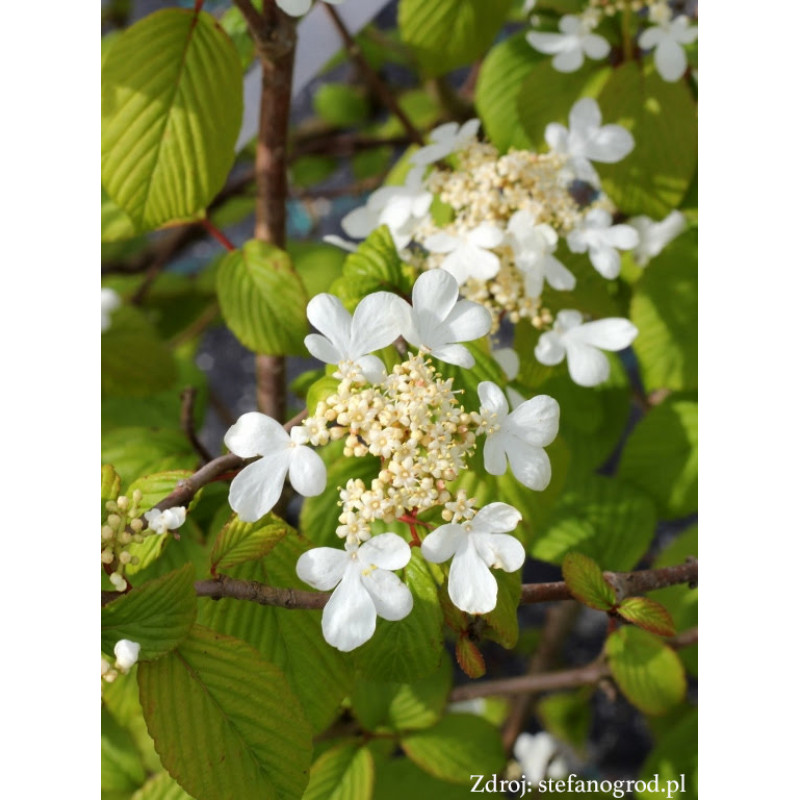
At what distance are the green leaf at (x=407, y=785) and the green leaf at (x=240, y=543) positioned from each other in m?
0.27

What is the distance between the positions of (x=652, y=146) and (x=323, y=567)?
35cm

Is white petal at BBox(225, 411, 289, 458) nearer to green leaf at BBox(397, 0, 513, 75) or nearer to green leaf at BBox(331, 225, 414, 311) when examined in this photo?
green leaf at BBox(331, 225, 414, 311)

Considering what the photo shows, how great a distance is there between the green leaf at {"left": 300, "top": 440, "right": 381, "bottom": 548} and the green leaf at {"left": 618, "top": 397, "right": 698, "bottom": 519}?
0.71ft

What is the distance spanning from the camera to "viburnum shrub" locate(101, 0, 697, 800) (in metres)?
0.33

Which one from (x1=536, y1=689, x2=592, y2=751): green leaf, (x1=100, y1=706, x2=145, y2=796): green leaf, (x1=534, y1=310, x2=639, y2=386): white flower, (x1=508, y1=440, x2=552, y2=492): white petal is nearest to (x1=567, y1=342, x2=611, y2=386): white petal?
(x1=534, y1=310, x2=639, y2=386): white flower

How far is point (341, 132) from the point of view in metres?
0.99

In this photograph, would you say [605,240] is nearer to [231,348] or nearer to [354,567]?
[354,567]

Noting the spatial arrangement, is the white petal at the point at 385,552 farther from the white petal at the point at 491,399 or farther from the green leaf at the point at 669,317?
the green leaf at the point at 669,317

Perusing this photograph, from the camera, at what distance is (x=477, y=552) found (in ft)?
1.09

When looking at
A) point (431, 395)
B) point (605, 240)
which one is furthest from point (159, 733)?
point (605, 240)

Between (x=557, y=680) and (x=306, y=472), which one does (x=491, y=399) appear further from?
(x=557, y=680)

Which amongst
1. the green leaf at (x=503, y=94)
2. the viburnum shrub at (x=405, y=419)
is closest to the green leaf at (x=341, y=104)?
the viburnum shrub at (x=405, y=419)

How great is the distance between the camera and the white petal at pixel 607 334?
442 millimetres

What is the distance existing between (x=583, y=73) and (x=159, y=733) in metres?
0.46
